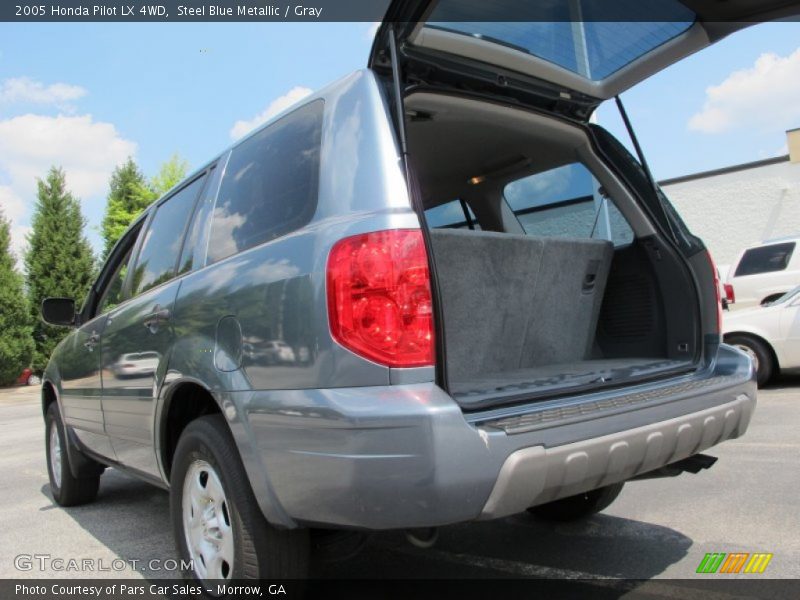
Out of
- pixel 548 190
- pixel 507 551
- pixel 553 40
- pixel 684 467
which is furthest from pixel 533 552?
pixel 553 40

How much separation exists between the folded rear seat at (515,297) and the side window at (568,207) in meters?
0.13

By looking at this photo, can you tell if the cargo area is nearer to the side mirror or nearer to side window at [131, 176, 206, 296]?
side window at [131, 176, 206, 296]

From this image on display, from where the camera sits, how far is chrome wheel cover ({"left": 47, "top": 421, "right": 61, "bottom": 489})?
4.68m

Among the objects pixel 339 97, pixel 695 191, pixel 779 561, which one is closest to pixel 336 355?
pixel 339 97

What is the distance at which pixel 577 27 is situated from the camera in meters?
2.75

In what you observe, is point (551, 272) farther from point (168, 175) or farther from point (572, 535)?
point (168, 175)

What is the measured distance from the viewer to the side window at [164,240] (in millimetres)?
3223

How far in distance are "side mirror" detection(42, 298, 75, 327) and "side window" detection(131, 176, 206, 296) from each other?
3.73 feet

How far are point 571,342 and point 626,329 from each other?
11.7 inches

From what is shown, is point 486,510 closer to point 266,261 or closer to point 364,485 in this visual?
point 364,485

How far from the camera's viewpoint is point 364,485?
1.88 meters

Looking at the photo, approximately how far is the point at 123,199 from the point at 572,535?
3416 centimetres

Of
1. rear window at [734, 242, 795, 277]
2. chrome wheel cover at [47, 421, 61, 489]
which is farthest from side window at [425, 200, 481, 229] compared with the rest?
rear window at [734, 242, 795, 277]

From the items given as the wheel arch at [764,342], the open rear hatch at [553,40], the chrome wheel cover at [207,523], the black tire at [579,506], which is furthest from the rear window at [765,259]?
the chrome wheel cover at [207,523]
